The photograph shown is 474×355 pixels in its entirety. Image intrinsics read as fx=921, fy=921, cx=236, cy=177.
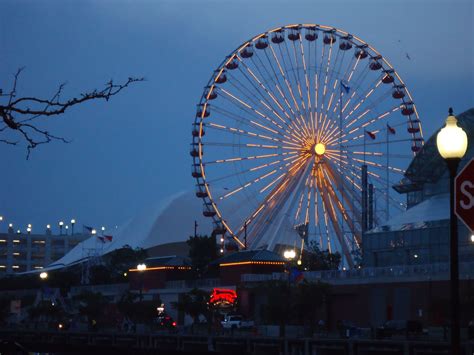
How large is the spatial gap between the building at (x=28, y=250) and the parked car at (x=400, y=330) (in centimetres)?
13049

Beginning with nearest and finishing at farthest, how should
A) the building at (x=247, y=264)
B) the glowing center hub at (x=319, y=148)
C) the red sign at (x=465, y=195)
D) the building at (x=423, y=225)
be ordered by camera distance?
the red sign at (x=465, y=195) < the glowing center hub at (x=319, y=148) < the building at (x=423, y=225) < the building at (x=247, y=264)

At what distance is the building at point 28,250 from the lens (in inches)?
6880

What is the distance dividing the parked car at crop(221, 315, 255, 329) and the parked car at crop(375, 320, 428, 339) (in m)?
11.1

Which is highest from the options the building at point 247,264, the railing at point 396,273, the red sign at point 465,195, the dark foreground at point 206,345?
the building at point 247,264

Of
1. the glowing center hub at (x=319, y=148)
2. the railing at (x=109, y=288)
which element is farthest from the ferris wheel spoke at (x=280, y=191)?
the railing at (x=109, y=288)

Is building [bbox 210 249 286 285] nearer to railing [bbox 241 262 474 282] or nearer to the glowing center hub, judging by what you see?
railing [bbox 241 262 474 282]

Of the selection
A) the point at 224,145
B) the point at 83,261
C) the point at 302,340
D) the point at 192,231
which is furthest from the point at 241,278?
the point at 83,261

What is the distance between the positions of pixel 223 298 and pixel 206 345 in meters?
15.8

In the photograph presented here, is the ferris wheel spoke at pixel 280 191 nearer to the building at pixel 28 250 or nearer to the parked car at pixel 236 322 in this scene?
the parked car at pixel 236 322

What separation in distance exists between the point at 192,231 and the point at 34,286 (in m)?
20.5

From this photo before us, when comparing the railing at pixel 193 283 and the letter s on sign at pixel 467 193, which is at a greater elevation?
the railing at pixel 193 283

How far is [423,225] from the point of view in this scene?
65250 mm

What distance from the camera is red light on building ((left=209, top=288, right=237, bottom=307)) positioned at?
68.8 m

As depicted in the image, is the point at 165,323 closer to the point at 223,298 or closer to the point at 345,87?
the point at 223,298
